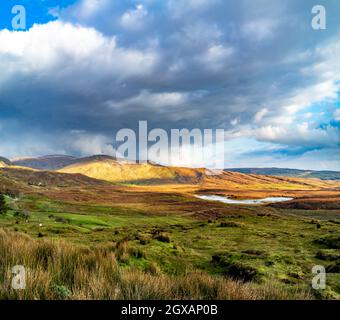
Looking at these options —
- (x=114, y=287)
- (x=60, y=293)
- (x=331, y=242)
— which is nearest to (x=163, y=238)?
(x=331, y=242)

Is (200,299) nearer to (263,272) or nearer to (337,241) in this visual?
(263,272)

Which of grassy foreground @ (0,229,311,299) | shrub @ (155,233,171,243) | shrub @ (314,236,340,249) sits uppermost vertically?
grassy foreground @ (0,229,311,299)

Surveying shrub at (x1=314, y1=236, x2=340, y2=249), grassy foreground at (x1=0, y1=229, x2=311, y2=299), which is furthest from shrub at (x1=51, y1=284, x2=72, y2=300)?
shrub at (x1=314, y1=236, x2=340, y2=249)

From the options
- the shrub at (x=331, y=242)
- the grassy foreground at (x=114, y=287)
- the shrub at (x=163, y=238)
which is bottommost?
the shrub at (x=331, y=242)

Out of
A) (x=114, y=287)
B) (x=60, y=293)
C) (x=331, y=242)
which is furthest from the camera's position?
(x=331, y=242)

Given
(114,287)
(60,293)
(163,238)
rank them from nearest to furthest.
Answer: (60,293), (114,287), (163,238)

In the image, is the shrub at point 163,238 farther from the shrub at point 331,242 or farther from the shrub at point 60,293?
the shrub at point 60,293

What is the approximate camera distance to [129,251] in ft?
41.2

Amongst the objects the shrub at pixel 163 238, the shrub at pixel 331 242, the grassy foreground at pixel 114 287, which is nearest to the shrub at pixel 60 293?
the grassy foreground at pixel 114 287

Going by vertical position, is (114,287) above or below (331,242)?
above

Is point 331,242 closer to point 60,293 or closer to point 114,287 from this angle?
point 114,287

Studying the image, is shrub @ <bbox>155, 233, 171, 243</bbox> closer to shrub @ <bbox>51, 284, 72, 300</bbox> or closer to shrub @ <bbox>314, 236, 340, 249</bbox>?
shrub @ <bbox>314, 236, 340, 249</bbox>

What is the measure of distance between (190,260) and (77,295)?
960cm
